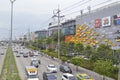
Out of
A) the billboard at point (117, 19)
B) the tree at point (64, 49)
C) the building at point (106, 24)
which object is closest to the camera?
the billboard at point (117, 19)

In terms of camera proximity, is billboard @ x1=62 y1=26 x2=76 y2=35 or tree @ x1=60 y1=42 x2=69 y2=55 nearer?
tree @ x1=60 y1=42 x2=69 y2=55

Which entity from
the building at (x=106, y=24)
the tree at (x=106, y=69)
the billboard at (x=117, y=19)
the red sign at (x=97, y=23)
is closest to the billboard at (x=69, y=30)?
the building at (x=106, y=24)

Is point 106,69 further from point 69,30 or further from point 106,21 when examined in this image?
point 69,30

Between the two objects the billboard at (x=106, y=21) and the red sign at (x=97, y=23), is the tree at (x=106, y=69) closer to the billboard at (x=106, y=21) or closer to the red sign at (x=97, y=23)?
the billboard at (x=106, y=21)

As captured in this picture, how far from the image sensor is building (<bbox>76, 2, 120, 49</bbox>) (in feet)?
221

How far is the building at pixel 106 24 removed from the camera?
67369mm

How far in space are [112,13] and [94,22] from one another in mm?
11816

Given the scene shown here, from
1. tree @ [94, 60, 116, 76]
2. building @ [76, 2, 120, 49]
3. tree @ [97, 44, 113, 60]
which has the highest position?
building @ [76, 2, 120, 49]

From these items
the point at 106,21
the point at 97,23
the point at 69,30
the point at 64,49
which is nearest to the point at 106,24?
the point at 106,21

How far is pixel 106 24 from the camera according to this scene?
237 feet

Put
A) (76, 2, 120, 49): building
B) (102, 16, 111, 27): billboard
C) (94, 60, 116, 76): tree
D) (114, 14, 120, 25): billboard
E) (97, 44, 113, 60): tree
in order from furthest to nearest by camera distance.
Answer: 1. (102, 16, 111, 27): billboard
2. (76, 2, 120, 49): building
3. (114, 14, 120, 25): billboard
4. (97, 44, 113, 60): tree
5. (94, 60, 116, 76): tree

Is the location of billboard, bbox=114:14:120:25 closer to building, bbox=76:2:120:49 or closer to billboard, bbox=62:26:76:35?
building, bbox=76:2:120:49

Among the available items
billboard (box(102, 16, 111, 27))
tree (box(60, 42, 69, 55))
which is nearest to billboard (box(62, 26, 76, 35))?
tree (box(60, 42, 69, 55))

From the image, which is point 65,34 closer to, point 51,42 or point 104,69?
point 51,42
